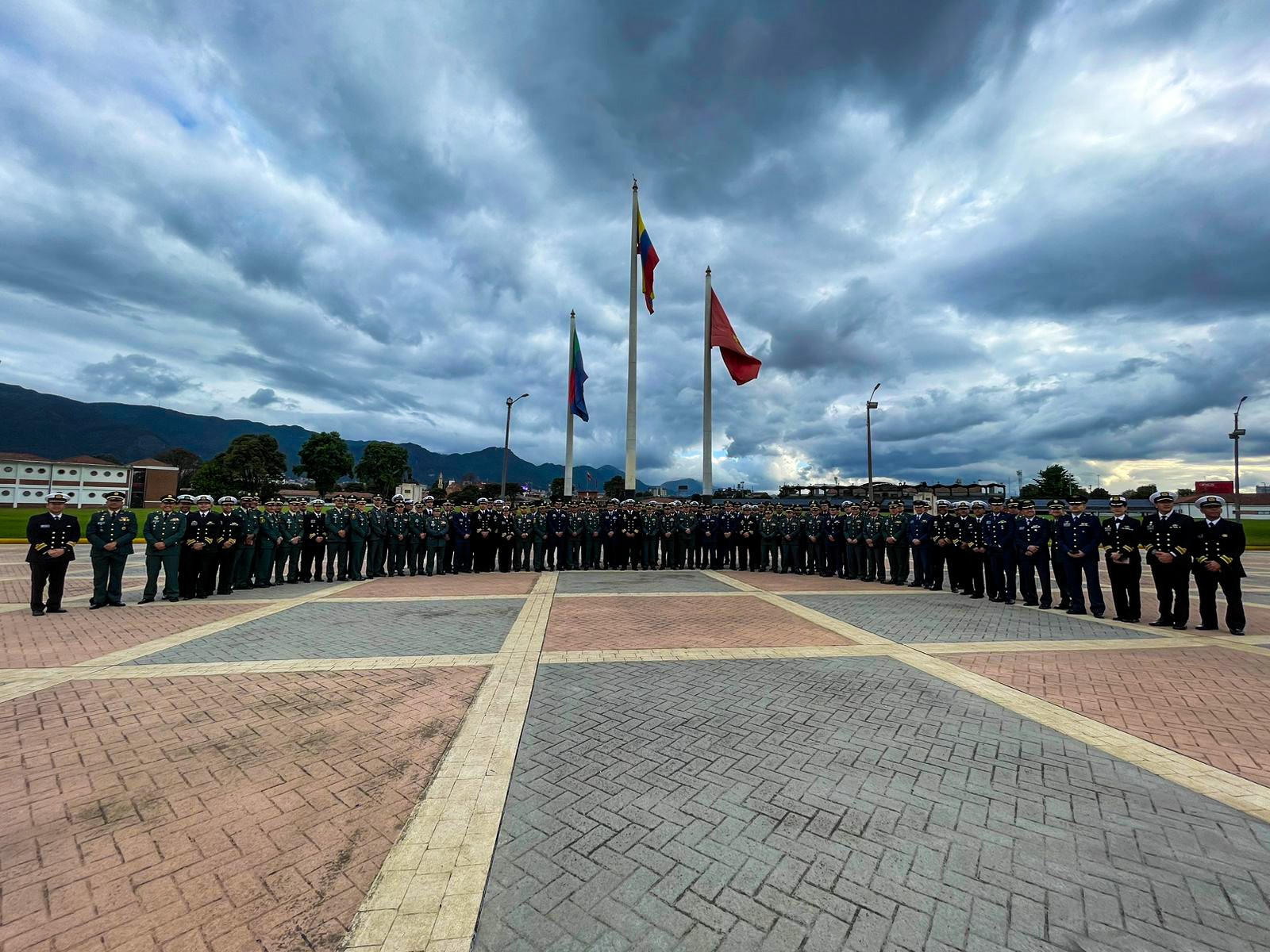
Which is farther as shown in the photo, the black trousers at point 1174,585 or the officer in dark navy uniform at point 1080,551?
the officer in dark navy uniform at point 1080,551

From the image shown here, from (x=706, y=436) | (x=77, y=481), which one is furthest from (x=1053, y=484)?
(x=77, y=481)

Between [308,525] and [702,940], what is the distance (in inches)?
522

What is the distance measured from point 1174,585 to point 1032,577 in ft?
7.10

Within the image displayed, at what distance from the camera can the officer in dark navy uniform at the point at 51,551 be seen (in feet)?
27.2

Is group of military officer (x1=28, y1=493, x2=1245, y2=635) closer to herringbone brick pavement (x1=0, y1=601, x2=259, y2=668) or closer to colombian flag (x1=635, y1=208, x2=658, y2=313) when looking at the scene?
herringbone brick pavement (x1=0, y1=601, x2=259, y2=668)

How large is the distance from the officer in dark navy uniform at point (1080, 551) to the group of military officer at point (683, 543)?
0.07 feet

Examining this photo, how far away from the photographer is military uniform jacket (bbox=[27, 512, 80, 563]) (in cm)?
828

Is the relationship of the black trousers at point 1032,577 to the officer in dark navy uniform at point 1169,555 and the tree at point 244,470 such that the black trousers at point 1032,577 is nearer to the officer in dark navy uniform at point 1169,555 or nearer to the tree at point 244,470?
the officer in dark navy uniform at point 1169,555

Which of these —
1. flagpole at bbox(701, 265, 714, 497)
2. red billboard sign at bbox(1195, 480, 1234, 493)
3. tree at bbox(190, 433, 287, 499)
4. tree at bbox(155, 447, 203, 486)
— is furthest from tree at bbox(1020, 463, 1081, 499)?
tree at bbox(155, 447, 203, 486)

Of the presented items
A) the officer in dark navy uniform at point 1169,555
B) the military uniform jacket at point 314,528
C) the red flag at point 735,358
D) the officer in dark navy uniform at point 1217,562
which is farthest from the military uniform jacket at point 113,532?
the red flag at point 735,358

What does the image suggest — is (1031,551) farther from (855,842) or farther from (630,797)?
(630,797)

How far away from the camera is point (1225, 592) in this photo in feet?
25.7

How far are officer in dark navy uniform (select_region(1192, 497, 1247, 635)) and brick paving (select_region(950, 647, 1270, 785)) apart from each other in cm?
146

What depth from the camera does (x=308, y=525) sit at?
42.2 ft
